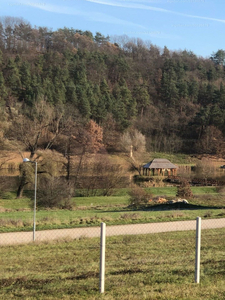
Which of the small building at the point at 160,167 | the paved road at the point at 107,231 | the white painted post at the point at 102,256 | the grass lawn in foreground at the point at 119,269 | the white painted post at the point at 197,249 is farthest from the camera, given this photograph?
the small building at the point at 160,167

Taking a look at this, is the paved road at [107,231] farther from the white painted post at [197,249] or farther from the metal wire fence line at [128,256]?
the white painted post at [197,249]

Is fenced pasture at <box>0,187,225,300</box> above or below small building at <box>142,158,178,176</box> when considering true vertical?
above

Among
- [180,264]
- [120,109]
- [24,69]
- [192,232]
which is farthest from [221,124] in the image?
[180,264]

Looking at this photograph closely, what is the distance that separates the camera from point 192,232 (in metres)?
12.8

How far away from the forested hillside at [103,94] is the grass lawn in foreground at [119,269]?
84.6 ft

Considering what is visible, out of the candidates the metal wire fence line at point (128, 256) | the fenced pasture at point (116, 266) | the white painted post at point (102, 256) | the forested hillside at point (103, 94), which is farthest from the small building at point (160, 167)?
the white painted post at point (102, 256)

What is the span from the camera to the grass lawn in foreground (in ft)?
16.0

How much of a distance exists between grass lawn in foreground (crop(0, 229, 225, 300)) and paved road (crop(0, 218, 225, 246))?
1332 millimetres

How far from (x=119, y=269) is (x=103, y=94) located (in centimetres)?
6798

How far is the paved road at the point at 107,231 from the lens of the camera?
40.1ft

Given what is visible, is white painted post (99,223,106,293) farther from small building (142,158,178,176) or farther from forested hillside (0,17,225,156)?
small building (142,158,178,176)

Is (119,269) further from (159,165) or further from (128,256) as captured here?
(159,165)

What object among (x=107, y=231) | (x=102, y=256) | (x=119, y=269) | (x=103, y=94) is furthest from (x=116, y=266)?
(x=103, y=94)

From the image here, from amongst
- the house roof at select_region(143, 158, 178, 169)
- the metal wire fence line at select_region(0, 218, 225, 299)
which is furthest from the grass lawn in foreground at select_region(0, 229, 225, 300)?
the house roof at select_region(143, 158, 178, 169)
